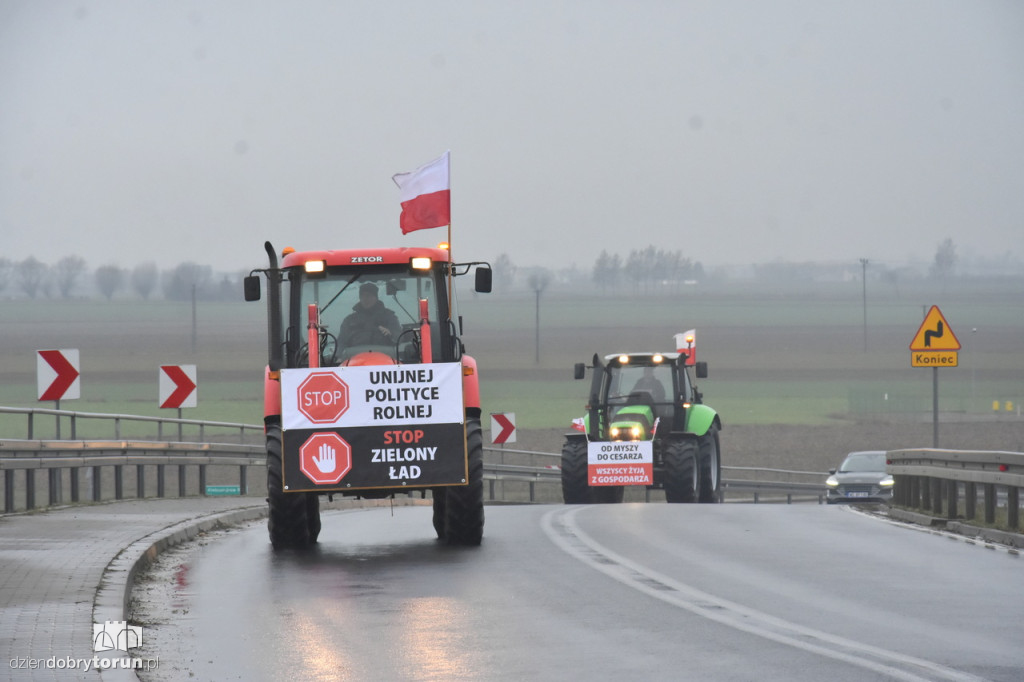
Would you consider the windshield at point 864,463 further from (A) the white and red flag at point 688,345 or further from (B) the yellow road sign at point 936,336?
(B) the yellow road sign at point 936,336

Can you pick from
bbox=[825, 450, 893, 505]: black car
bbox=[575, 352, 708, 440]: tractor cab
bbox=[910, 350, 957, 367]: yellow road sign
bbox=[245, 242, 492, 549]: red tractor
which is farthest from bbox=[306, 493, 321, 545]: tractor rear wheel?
bbox=[825, 450, 893, 505]: black car

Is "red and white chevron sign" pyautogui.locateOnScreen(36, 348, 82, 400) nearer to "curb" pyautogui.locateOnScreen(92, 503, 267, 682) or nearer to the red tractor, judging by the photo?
"curb" pyautogui.locateOnScreen(92, 503, 267, 682)

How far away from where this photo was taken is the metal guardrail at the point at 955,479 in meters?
15.9

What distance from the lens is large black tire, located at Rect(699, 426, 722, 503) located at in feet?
91.4

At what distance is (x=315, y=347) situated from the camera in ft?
49.4

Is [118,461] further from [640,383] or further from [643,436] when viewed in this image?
[640,383]

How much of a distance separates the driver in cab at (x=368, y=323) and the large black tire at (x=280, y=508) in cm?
124

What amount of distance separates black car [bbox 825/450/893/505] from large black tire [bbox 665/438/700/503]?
6060mm

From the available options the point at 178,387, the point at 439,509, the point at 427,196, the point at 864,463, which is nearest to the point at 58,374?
the point at 178,387

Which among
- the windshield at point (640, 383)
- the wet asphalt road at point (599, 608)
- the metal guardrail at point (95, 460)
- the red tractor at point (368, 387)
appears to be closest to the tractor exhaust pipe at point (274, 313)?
the red tractor at point (368, 387)

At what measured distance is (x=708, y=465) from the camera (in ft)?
91.7

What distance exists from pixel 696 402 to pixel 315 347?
1437 centimetres

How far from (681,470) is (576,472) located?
1994 millimetres

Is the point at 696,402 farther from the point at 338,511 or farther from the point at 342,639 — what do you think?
the point at 342,639
